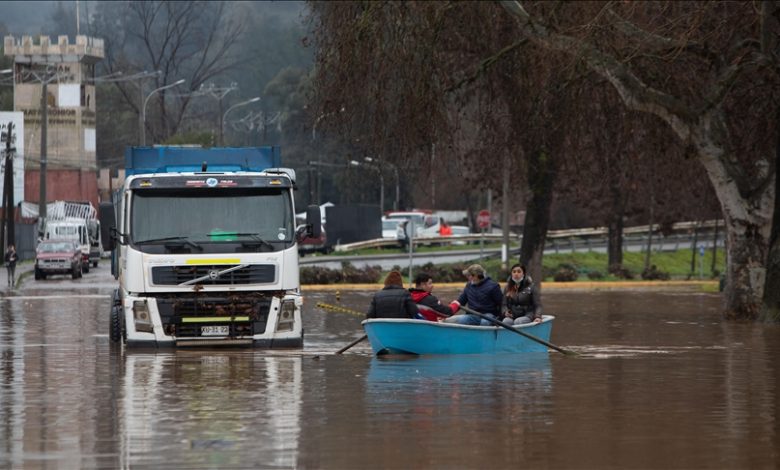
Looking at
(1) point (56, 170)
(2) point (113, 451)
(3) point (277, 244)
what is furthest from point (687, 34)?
(1) point (56, 170)

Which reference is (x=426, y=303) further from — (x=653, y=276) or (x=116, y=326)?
(x=653, y=276)

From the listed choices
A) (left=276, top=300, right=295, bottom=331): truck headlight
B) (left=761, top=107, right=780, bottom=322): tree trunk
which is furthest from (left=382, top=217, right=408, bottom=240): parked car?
(left=276, top=300, right=295, bottom=331): truck headlight

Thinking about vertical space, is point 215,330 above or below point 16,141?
below

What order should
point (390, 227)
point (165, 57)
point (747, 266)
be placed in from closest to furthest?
1. point (747, 266)
2. point (390, 227)
3. point (165, 57)

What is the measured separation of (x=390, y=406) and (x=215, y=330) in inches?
305

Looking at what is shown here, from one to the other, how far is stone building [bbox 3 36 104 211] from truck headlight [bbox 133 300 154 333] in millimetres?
89992

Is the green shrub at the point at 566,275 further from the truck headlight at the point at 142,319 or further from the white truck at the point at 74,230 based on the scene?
the truck headlight at the point at 142,319

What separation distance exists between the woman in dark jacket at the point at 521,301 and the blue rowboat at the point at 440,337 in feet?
1.42

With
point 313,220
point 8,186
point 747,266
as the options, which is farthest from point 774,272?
point 8,186

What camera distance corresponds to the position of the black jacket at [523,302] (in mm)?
26703

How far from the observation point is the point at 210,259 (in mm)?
25438

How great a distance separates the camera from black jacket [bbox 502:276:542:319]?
26703 mm

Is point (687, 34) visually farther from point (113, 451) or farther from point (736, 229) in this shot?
point (113, 451)

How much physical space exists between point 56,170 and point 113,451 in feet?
337
